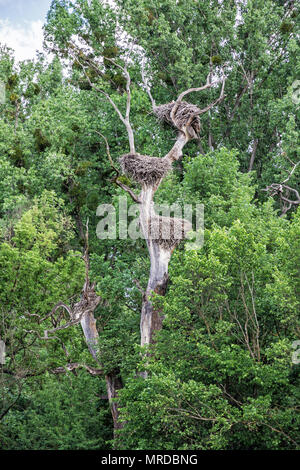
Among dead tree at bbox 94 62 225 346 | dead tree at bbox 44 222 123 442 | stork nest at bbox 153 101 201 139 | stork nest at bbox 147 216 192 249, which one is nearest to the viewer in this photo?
dead tree at bbox 94 62 225 346

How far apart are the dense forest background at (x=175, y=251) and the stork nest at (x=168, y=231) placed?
39.3 inches

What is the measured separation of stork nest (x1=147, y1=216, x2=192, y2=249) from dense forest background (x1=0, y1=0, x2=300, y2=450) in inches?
39.3

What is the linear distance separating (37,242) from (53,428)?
23.3 feet

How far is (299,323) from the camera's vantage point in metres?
12.1

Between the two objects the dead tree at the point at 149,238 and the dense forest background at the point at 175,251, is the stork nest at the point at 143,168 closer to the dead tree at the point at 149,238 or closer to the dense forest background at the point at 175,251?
the dead tree at the point at 149,238

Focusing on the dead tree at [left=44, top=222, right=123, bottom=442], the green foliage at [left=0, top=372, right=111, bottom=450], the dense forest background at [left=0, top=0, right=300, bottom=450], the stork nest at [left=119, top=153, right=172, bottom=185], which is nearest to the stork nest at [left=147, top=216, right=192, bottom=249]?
the dense forest background at [left=0, top=0, right=300, bottom=450]

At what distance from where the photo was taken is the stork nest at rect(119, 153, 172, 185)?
647 inches

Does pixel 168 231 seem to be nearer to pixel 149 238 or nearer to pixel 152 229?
pixel 152 229

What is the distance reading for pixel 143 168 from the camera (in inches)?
646

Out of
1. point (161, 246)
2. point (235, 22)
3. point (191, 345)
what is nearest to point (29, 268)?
point (161, 246)

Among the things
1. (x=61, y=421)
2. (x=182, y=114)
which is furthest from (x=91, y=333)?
(x=182, y=114)

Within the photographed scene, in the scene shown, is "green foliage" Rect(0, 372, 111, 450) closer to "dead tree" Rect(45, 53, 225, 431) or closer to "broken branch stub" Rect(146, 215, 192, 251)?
"dead tree" Rect(45, 53, 225, 431)

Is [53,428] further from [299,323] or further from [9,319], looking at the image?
[299,323]

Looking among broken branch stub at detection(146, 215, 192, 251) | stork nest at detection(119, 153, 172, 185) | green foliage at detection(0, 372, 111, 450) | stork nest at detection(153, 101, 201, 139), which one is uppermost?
stork nest at detection(153, 101, 201, 139)
